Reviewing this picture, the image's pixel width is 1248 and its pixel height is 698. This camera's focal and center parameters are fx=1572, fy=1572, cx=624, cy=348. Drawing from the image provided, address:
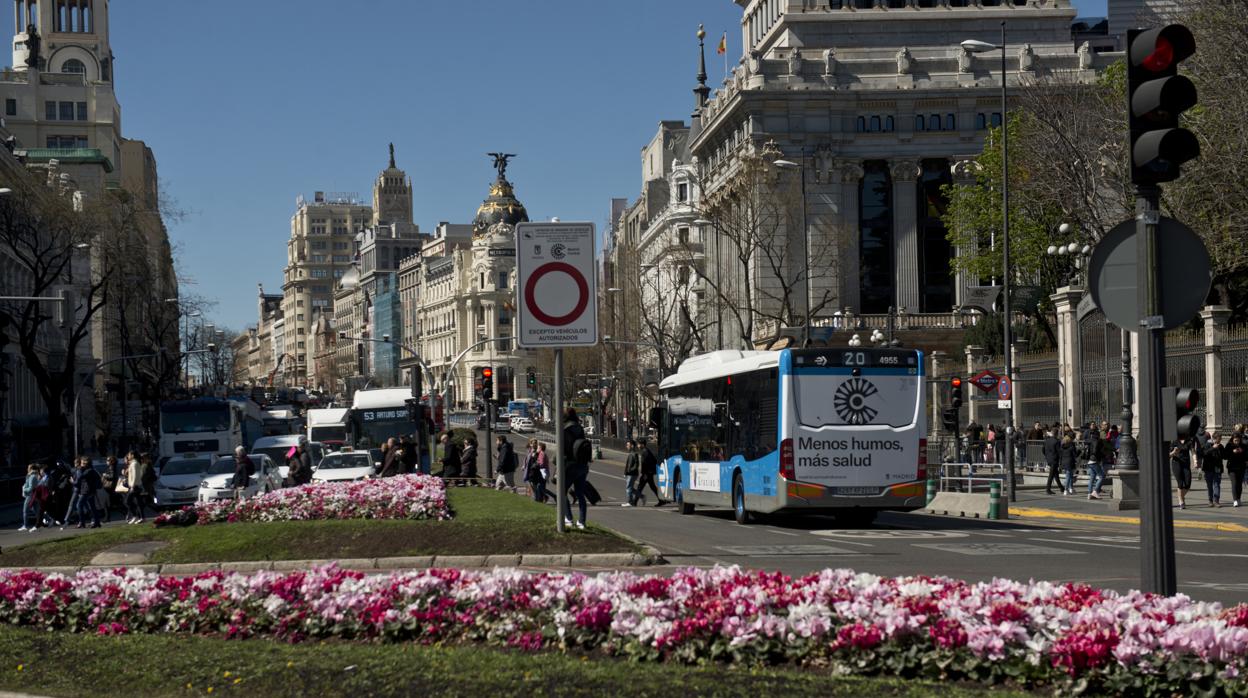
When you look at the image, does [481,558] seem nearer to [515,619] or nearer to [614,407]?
[515,619]

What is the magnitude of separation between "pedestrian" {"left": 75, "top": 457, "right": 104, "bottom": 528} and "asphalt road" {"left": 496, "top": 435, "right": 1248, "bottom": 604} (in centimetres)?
1142

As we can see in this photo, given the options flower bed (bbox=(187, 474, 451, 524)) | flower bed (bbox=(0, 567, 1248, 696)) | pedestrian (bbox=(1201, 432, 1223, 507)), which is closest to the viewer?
flower bed (bbox=(0, 567, 1248, 696))

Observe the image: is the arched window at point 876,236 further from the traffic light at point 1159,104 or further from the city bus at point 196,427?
the traffic light at point 1159,104

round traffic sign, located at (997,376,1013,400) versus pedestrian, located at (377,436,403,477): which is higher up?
round traffic sign, located at (997,376,1013,400)

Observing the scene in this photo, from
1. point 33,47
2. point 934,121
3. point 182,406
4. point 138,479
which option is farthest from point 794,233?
point 33,47

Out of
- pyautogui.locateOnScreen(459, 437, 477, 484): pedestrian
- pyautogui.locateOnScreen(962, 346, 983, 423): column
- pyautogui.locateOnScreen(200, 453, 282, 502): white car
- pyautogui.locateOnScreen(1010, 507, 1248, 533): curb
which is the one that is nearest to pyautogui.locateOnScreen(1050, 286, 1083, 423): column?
pyautogui.locateOnScreen(962, 346, 983, 423): column

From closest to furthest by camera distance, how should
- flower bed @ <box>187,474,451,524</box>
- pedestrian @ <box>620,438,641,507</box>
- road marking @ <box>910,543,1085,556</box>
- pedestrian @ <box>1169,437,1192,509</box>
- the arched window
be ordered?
1. road marking @ <box>910,543,1085,556</box>
2. flower bed @ <box>187,474,451,524</box>
3. pedestrian @ <box>1169,437,1192,509</box>
4. pedestrian @ <box>620,438,641,507</box>
5. the arched window

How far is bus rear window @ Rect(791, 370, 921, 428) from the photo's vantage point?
25688mm

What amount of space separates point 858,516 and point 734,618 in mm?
19384

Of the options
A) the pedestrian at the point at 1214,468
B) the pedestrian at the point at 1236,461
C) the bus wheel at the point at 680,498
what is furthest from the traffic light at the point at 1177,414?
the pedestrian at the point at 1236,461

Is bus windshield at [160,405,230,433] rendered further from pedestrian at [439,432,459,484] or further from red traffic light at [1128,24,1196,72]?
red traffic light at [1128,24,1196,72]

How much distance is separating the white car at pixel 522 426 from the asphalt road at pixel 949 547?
283 ft

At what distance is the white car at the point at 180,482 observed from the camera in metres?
38.8

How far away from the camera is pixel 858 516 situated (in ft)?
92.9
